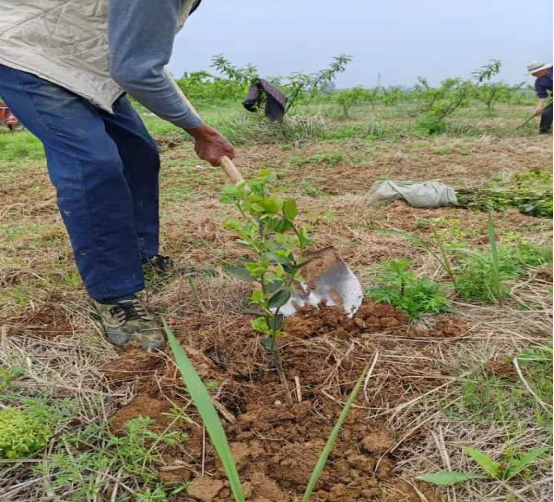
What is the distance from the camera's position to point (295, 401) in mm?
1538

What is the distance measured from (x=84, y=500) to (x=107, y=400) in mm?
361

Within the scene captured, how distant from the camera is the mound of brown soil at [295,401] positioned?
1267 mm

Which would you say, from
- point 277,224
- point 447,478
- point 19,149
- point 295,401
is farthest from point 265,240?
point 19,149

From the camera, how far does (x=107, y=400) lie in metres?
1.57

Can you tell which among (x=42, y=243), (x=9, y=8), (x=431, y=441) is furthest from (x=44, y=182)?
(x=431, y=441)

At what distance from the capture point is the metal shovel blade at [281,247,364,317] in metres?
1.97

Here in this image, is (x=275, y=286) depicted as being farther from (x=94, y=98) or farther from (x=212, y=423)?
(x=94, y=98)

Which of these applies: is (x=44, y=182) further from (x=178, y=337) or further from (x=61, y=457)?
(x=61, y=457)

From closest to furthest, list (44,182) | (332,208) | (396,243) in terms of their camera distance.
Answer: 1. (396,243)
2. (332,208)
3. (44,182)

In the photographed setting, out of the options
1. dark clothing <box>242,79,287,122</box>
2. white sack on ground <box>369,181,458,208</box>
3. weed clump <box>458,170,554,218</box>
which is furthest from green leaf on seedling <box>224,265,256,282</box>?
dark clothing <box>242,79,287,122</box>

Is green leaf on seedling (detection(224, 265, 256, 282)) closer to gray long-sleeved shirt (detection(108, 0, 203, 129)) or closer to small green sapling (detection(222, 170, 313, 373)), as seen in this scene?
small green sapling (detection(222, 170, 313, 373))

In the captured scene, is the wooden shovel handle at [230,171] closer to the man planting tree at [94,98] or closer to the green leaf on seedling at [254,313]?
the man planting tree at [94,98]

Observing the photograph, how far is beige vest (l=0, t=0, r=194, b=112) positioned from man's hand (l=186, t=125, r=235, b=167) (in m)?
0.44

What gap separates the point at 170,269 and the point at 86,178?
0.82 metres
